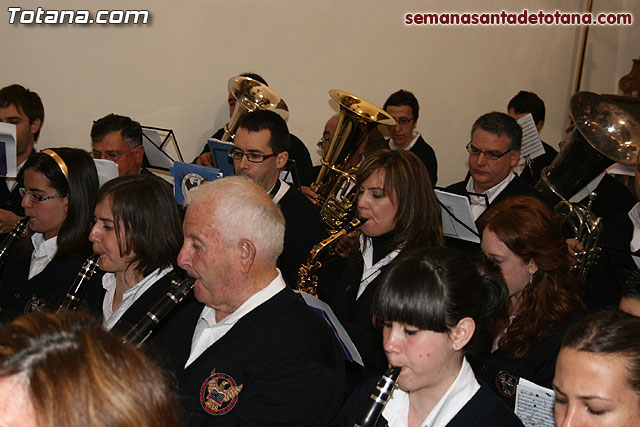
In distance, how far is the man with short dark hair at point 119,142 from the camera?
4410 millimetres

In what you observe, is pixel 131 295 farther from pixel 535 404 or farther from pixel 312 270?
pixel 535 404

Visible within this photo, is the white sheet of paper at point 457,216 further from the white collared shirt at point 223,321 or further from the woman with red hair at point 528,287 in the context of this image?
the white collared shirt at point 223,321

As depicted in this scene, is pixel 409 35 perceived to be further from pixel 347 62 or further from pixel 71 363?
pixel 71 363

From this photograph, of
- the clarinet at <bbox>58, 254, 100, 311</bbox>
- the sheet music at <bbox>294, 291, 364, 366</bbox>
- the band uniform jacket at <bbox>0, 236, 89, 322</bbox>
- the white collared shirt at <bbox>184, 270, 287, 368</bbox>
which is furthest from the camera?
the band uniform jacket at <bbox>0, 236, 89, 322</bbox>

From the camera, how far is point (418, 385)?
6.01 ft

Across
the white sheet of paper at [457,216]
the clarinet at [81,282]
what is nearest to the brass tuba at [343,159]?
the white sheet of paper at [457,216]

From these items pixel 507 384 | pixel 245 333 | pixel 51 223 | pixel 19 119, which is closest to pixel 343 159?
pixel 51 223

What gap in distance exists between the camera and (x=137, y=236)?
2641mm

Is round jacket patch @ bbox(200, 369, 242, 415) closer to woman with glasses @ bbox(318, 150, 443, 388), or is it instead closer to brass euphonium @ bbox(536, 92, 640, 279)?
woman with glasses @ bbox(318, 150, 443, 388)

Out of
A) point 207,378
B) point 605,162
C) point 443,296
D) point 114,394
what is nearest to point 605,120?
point 605,162

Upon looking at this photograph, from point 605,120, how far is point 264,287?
9.17 ft
